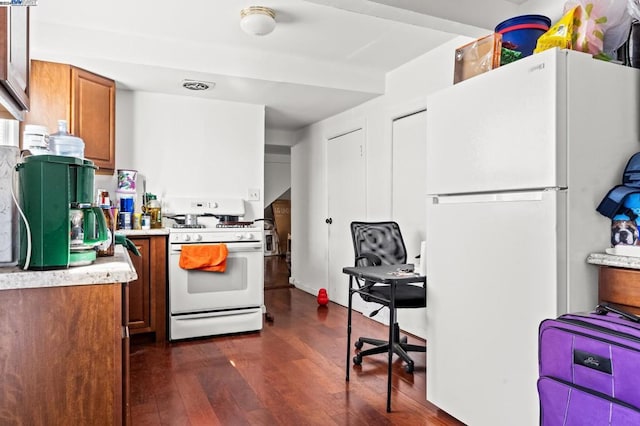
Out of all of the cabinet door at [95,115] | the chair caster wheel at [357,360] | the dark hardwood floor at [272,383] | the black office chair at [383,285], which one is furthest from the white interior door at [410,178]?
the cabinet door at [95,115]

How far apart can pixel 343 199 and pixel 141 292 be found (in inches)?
89.8

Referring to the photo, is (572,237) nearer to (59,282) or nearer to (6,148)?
(59,282)

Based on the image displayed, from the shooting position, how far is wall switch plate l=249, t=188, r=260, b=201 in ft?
14.1

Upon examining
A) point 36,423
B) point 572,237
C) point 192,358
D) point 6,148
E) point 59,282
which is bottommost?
point 192,358

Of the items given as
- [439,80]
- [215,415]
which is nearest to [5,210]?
[215,415]

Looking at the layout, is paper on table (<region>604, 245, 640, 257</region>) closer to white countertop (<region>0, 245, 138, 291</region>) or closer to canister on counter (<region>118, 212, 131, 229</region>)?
white countertop (<region>0, 245, 138, 291</region>)

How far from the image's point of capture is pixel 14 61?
128 centimetres

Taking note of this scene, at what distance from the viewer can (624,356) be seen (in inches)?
45.3

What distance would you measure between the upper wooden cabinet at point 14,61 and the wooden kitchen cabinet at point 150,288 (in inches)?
76.9

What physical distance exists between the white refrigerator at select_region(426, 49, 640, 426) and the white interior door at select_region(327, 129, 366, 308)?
2.34m

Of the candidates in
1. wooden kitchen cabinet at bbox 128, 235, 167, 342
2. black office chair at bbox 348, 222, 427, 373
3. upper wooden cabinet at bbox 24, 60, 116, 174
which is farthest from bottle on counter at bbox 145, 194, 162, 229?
black office chair at bbox 348, 222, 427, 373

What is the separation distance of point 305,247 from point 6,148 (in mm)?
4539

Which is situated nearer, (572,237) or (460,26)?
(572,237)

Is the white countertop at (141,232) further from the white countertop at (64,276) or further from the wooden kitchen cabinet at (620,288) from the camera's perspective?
the wooden kitchen cabinet at (620,288)
